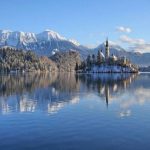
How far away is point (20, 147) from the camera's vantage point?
3297 centimetres

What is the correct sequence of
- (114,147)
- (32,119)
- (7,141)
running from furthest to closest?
(32,119) → (7,141) → (114,147)

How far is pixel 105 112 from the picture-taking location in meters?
55.2

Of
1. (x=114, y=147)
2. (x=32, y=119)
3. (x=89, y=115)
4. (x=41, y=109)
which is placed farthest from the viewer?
(x=41, y=109)

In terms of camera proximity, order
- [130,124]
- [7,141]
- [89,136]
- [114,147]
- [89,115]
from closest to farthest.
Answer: [114,147] → [7,141] → [89,136] → [130,124] → [89,115]

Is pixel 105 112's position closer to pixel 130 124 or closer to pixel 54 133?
pixel 130 124

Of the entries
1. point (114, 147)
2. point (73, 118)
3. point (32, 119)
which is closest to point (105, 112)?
point (73, 118)

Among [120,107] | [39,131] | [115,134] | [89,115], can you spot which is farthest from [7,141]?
[120,107]

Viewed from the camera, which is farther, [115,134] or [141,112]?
[141,112]

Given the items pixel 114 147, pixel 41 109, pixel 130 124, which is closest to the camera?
pixel 114 147

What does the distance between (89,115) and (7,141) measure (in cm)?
1905

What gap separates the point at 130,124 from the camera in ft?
146

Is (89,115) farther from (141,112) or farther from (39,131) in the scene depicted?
(39,131)

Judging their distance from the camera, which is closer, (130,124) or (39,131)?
(39,131)

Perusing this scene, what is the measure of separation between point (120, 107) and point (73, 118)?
15.5m
